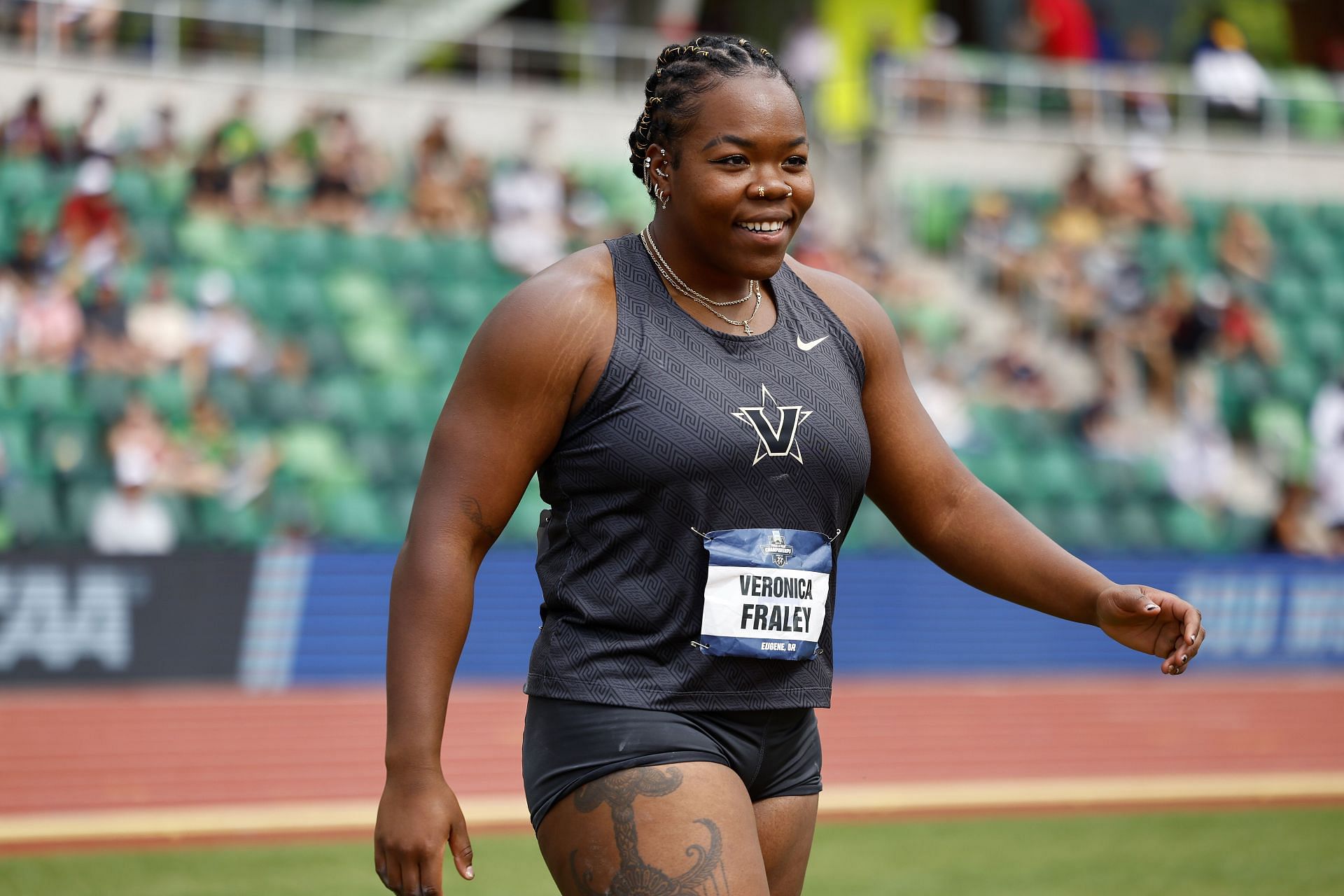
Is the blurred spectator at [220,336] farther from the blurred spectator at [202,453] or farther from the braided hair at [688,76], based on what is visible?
the braided hair at [688,76]

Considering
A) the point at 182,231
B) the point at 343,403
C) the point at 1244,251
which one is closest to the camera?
the point at 343,403

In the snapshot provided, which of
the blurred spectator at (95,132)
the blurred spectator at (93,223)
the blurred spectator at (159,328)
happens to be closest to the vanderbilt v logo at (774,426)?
the blurred spectator at (159,328)

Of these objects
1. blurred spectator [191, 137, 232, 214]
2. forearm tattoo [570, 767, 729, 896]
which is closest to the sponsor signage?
blurred spectator [191, 137, 232, 214]

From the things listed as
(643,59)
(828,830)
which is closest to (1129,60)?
(643,59)

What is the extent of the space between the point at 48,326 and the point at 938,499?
353 inches

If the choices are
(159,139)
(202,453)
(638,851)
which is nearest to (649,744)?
(638,851)

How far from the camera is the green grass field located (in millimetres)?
6059

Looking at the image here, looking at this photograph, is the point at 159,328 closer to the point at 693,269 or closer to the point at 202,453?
the point at 202,453

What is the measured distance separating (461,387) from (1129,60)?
16.6m

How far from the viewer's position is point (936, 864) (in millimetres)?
6527

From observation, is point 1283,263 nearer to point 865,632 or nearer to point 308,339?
point 865,632

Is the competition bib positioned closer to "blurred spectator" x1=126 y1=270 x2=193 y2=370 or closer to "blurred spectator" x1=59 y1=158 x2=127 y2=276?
"blurred spectator" x1=126 y1=270 x2=193 y2=370

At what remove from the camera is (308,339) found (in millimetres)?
12156

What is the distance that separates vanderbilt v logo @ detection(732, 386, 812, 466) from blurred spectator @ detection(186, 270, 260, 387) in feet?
29.6
